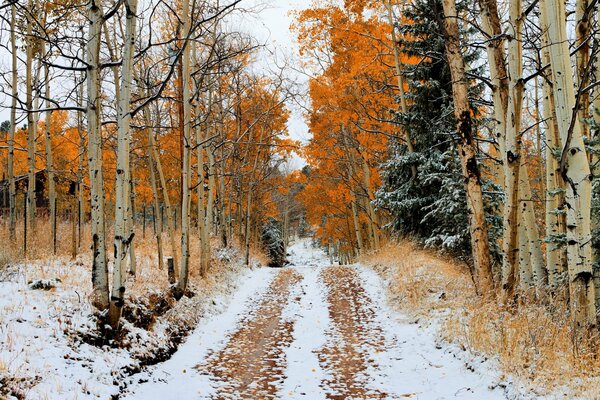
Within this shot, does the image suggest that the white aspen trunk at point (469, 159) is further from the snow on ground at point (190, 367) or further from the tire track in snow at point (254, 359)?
the snow on ground at point (190, 367)

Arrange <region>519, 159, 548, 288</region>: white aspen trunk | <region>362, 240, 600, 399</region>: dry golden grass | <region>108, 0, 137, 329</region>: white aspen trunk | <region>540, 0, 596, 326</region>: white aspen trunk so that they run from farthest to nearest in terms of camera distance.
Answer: <region>519, 159, 548, 288</region>: white aspen trunk < <region>108, 0, 137, 329</region>: white aspen trunk < <region>540, 0, 596, 326</region>: white aspen trunk < <region>362, 240, 600, 399</region>: dry golden grass

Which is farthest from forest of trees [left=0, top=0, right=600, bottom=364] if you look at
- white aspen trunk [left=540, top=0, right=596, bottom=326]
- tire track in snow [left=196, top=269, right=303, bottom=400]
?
tire track in snow [left=196, top=269, right=303, bottom=400]

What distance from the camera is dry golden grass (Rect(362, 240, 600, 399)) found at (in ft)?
14.4

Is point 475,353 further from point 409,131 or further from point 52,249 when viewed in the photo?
point 52,249

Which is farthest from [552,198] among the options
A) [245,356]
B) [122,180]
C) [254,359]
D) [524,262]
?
[122,180]

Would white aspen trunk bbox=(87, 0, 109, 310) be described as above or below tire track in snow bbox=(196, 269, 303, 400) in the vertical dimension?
above

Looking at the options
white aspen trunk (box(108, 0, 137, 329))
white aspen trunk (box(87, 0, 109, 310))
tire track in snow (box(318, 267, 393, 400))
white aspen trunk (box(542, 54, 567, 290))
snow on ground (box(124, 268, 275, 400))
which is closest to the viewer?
snow on ground (box(124, 268, 275, 400))

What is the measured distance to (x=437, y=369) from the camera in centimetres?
593

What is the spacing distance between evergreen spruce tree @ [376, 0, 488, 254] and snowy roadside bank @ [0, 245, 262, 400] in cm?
771

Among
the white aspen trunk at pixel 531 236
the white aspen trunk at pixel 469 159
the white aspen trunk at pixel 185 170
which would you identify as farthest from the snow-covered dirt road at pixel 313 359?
the white aspen trunk at pixel 531 236

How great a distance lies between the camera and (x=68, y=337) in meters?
5.37

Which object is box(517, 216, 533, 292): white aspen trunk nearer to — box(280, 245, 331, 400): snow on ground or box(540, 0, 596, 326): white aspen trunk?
box(540, 0, 596, 326): white aspen trunk

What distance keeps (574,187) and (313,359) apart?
15.3 feet

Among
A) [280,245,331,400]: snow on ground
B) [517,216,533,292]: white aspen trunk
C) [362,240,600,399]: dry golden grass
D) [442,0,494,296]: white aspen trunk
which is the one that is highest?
[442,0,494,296]: white aspen trunk
